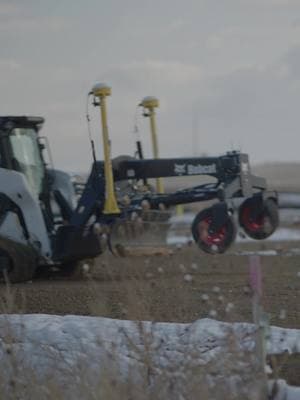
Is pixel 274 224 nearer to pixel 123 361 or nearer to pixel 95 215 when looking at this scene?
pixel 95 215

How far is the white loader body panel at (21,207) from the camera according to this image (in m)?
14.1

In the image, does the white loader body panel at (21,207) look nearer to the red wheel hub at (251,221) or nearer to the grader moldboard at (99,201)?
the grader moldboard at (99,201)

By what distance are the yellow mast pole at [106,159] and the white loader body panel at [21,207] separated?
88 cm

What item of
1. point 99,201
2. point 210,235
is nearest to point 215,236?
point 210,235

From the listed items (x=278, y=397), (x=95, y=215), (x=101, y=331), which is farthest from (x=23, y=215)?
(x=278, y=397)

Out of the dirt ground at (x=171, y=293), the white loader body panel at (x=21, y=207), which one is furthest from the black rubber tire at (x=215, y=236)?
the white loader body panel at (x=21, y=207)

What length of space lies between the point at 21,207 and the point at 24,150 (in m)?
1.30

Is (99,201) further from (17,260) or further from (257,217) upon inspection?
(257,217)

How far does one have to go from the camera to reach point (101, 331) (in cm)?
914

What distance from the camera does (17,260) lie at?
14047 mm

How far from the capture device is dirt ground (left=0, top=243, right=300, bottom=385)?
32.2 feet

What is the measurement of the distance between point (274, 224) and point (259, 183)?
2.19 feet

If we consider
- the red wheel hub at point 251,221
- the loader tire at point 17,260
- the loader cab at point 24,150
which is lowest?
the loader tire at point 17,260

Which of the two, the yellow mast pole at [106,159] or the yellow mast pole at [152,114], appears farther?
the yellow mast pole at [152,114]
